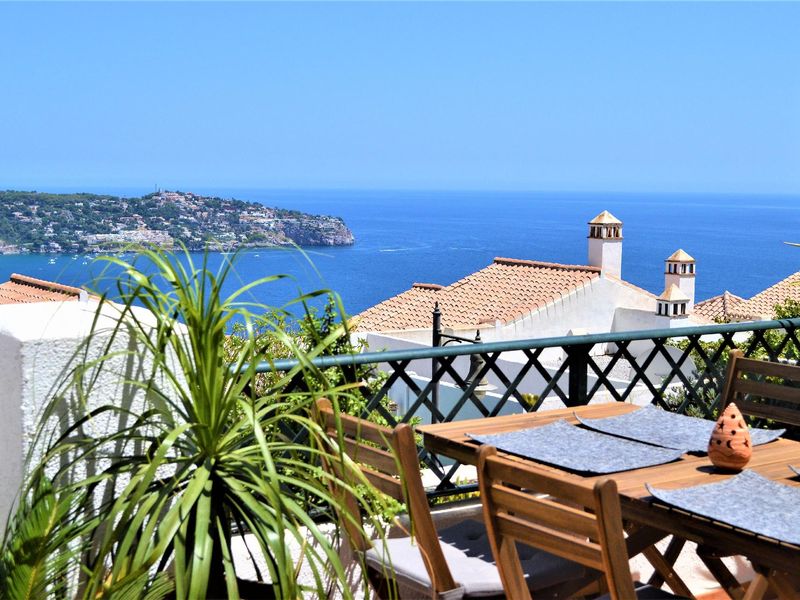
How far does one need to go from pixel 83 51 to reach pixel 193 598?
423 ft

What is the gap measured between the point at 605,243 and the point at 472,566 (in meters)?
36.4

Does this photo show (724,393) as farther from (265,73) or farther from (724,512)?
(265,73)

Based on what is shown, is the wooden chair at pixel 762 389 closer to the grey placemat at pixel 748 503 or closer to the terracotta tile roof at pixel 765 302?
the grey placemat at pixel 748 503

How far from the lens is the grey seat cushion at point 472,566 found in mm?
3150

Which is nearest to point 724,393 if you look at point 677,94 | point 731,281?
point 731,281

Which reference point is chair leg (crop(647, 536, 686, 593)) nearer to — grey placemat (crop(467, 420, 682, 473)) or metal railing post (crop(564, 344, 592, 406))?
grey placemat (crop(467, 420, 682, 473))

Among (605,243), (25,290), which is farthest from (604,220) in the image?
(25,290)

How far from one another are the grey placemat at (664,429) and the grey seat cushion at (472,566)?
685mm

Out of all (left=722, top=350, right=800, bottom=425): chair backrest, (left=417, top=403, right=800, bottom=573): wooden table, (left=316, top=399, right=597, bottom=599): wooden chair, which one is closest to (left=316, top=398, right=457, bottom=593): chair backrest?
(left=316, top=399, right=597, bottom=599): wooden chair

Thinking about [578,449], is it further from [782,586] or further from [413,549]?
[782,586]

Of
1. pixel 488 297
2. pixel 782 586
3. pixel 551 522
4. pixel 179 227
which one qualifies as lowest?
pixel 488 297

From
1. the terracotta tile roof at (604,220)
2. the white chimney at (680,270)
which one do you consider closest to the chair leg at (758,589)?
the white chimney at (680,270)

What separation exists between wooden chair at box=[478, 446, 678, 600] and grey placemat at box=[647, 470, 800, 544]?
38cm

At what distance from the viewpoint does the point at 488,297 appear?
36.0 m
